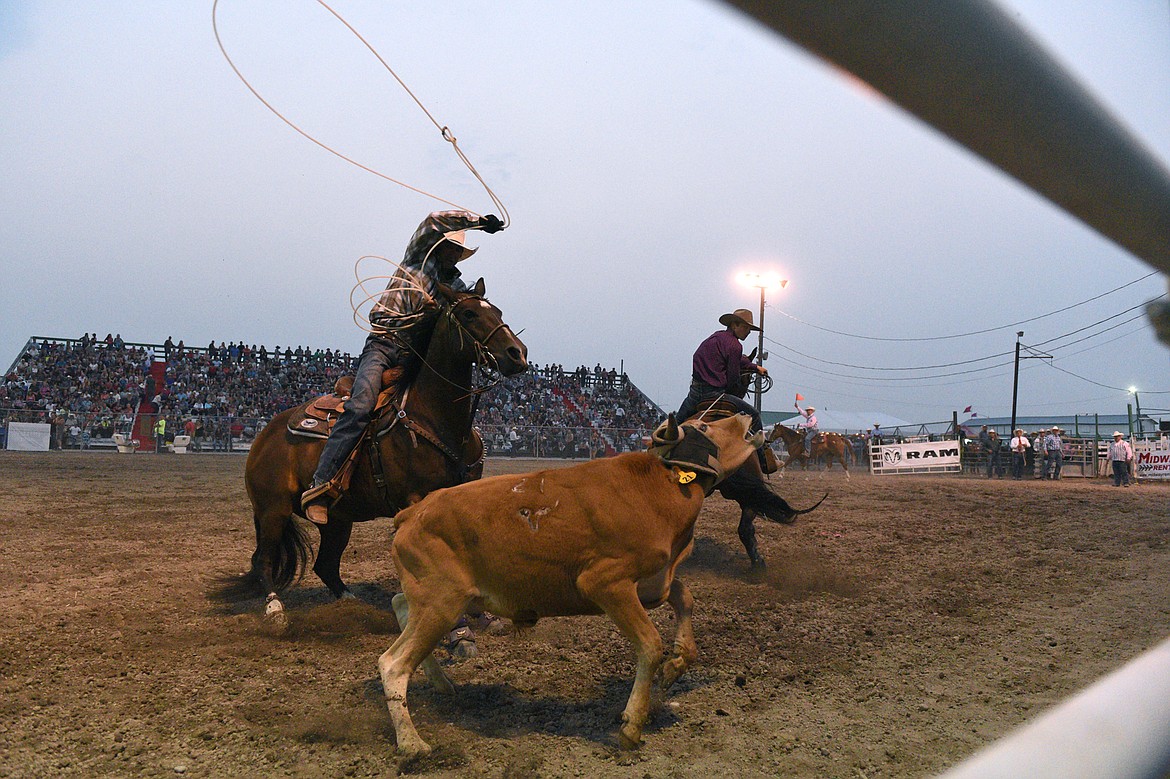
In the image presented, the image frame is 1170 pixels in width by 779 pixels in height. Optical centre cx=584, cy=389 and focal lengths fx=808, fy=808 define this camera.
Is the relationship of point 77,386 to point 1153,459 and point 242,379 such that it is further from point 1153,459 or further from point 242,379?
point 1153,459

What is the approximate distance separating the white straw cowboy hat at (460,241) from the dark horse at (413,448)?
1.51ft

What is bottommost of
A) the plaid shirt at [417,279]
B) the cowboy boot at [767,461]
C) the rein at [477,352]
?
the cowboy boot at [767,461]

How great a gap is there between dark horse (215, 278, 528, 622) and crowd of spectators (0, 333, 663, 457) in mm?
24083

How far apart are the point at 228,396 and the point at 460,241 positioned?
106 ft

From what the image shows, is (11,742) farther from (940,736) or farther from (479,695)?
(940,736)

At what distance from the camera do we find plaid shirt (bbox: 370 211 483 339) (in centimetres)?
545

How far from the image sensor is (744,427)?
14.7 ft

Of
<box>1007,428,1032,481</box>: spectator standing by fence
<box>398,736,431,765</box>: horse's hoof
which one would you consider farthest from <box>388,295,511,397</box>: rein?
<box>1007,428,1032,481</box>: spectator standing by fence

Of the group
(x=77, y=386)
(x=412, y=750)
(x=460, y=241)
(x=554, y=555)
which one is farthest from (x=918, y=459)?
(x=77, y=386)

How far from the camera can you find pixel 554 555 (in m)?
3.69

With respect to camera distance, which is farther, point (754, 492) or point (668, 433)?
→ point (754, 492)

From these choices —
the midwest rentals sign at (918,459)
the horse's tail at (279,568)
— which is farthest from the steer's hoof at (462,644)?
the midwest rentals sign at (918,459)

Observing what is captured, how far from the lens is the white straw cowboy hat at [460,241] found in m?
5.56

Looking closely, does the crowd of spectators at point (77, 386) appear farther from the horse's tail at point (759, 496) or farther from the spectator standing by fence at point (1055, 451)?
the spectator standing by fence at point (1055, 451)
